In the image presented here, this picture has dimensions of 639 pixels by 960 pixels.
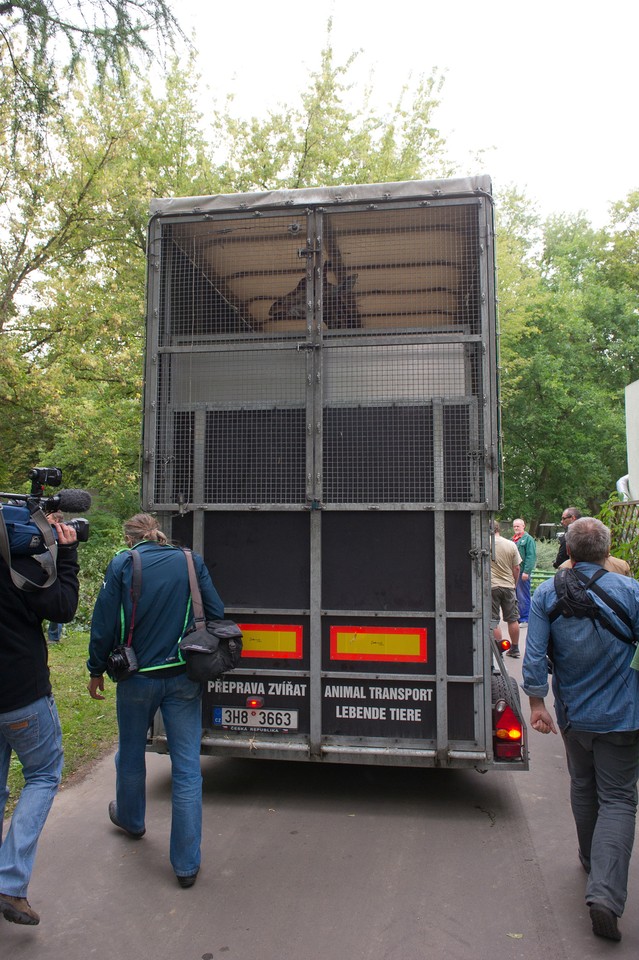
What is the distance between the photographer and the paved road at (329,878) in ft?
10.5

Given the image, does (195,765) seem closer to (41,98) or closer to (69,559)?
(69,559)

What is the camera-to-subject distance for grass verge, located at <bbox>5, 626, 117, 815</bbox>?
582 cm

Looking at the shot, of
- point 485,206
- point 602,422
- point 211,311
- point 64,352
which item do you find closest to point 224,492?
point 211,311

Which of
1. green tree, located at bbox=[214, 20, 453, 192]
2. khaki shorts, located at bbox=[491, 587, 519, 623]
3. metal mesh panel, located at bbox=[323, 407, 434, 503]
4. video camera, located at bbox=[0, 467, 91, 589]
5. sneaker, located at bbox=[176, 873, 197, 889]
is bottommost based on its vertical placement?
sneaker, located at bbox=[176, 873, 197, 889]

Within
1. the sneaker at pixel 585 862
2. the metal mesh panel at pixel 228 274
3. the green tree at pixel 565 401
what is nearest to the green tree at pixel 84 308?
the metal mesh panel at pixel 228 274

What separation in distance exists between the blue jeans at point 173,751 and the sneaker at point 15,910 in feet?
2.50

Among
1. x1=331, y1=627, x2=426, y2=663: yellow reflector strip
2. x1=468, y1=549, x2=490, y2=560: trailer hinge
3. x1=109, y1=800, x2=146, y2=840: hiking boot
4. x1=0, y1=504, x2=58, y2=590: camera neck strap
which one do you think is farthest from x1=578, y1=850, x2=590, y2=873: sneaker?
x1=0, y1=504, x2=58, y2=590: camera neck strap

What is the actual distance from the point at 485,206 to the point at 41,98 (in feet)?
12.6

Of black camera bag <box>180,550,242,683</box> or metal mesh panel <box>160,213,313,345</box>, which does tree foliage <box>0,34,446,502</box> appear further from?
black camera bag <box>180,550,242,683</box>

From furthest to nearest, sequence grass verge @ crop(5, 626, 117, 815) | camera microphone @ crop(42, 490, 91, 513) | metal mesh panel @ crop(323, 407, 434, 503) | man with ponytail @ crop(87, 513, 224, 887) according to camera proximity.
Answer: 1. grass verge @ crop(5, 626, 117, 815)
2. metal mesh panel @ crop(323, 407, 434, 503)
3. man with ponytail @ crop(87, 513, 224, 887)
4. camera microphone @ crop(42, 490, 91, 513)

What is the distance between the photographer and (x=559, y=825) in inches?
183

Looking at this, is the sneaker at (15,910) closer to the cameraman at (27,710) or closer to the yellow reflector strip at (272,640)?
the cameraman at (27,710)

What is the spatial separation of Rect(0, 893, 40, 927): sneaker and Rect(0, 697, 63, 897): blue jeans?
0.03 meters

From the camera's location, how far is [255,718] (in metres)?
4.90
